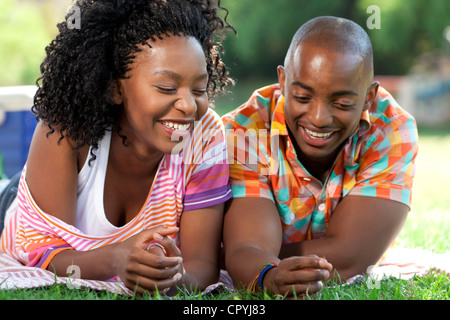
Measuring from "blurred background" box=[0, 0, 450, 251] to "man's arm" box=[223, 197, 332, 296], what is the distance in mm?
6338

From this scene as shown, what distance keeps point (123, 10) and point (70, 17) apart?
0.28 m

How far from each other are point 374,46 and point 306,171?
16974mm

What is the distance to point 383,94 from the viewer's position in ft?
11.1

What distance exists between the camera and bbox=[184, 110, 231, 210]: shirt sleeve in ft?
9.81

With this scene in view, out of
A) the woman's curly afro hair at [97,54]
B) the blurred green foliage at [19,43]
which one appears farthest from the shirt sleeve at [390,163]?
the blurred green foliage at [19,43]

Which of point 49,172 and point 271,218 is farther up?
point 49,172

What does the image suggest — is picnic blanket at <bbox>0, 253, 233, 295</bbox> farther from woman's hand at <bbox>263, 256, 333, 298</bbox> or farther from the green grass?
woman's hand at <bbox>263, 256, 333, 298</bbox>

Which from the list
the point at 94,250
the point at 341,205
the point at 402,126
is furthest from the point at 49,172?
the point at 402,126

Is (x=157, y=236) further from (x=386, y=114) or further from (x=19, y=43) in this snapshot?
(x=19, y=43)

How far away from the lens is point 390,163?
314cm

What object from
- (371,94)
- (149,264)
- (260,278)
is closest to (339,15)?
(371,94)

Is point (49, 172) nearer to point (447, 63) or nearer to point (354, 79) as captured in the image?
point (354, 79)

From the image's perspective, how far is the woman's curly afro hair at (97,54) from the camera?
2.75 meters

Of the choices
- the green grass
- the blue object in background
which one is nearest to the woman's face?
the green grass
